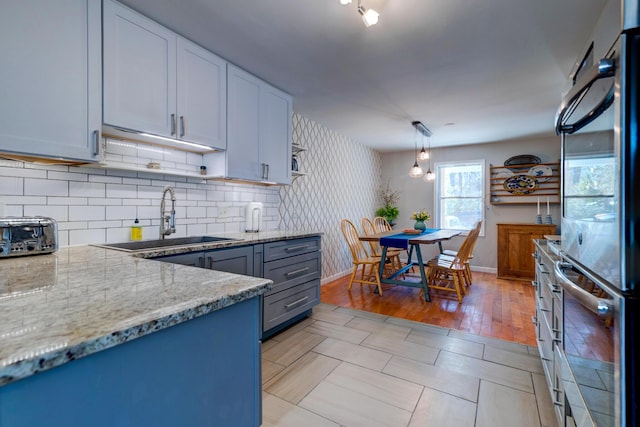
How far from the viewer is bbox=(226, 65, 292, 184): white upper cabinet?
2.47 metres

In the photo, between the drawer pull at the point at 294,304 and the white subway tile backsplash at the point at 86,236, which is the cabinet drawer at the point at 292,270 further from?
the white subway tile backsplash at the point at 86,236

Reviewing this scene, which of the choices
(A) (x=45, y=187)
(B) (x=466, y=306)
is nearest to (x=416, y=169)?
(B) (x=466, y=306)

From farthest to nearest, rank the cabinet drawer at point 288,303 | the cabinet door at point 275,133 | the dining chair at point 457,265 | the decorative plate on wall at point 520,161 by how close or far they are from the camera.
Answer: the decorative plate on wall at point 520,161, the dining chair at point 457,265, the cabinet door at point 275,133, the cabinet drawer at point 288,303

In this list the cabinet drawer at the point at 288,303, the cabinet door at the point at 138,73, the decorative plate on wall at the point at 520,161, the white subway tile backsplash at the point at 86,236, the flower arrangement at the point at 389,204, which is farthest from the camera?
the flower arrangement at the point at 389,204

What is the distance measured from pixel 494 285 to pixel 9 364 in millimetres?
4993

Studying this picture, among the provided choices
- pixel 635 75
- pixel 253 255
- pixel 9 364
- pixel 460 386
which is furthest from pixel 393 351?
pixel 9 364

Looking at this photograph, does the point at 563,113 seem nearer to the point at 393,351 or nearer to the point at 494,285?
the point at 393,351

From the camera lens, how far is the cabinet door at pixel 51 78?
1346 mm

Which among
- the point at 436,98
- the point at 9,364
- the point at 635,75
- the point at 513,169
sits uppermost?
the point at 436,98

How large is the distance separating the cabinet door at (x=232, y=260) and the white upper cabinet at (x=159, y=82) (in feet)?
2.77

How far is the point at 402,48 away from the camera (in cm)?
218

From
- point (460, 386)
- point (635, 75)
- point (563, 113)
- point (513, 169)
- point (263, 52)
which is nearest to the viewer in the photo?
point (635, 75)

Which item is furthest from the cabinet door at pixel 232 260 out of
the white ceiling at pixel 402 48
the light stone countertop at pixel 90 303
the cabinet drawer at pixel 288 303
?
the white ceiling at pixel 402 48

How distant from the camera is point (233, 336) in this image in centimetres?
80
